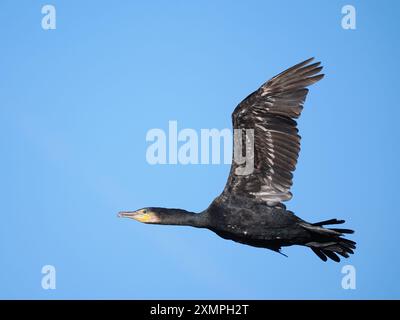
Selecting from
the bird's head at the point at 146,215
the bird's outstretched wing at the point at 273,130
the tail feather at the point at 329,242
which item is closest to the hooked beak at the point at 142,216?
the bird's head at the point at 146,215

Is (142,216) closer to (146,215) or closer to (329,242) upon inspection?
(146,215)

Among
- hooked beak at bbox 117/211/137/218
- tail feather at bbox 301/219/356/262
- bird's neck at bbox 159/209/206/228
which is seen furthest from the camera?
hooked beak at bbox 117/211/137/218

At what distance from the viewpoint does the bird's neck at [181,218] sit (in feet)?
38.4

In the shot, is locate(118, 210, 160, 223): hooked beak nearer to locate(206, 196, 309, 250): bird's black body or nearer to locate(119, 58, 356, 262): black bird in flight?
locate(119, 58, 356, 262): black bird in flight

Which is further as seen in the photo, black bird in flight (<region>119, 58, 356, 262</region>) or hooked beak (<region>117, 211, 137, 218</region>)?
hooked beak (<region>117, 211, 137, 218</region>)

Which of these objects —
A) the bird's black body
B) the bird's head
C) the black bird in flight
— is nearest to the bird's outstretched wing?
the black bird in flight

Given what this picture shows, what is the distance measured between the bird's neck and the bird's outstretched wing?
62 centimetres

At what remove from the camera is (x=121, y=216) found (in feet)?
38.7

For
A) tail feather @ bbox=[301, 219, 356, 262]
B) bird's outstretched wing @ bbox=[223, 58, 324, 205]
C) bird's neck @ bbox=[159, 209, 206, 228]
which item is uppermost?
bird's outstretched wing @ bbox=[223, 58, 324, 205]

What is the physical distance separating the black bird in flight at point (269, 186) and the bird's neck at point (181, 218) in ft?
0.05

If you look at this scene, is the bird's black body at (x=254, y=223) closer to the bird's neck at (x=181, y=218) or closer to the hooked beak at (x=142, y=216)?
the bird's neck at (x=181, y=218)

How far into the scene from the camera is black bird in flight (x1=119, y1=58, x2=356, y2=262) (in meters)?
11.4
